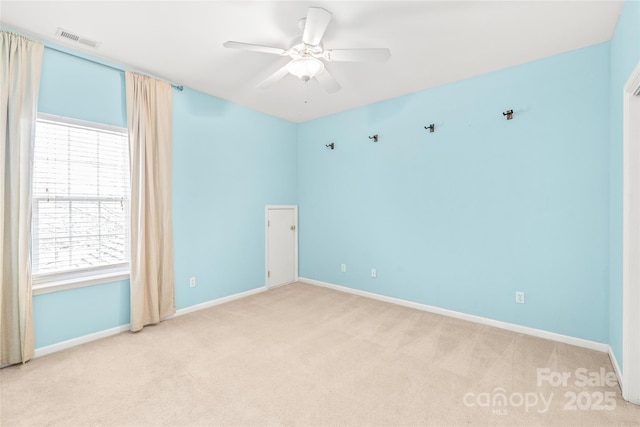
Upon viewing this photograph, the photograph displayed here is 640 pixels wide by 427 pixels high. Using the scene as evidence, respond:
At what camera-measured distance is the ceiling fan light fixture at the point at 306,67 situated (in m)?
2.36

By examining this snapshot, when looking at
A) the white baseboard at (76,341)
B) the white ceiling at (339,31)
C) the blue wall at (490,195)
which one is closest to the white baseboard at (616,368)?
the blue wall at (490,195)

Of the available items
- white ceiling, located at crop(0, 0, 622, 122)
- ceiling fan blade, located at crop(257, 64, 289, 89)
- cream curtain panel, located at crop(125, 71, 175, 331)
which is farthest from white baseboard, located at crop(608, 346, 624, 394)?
cream curtain panel, located at crop(125, 71, 175, 331)

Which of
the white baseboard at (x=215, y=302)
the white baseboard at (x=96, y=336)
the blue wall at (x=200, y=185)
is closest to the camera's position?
the white baseboard at (x=96, y=336)

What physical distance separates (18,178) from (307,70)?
A: 2.53 meters

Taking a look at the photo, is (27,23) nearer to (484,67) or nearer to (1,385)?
(1,385)

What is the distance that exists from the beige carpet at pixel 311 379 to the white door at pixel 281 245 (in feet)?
4.97

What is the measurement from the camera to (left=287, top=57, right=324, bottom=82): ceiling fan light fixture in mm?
2361

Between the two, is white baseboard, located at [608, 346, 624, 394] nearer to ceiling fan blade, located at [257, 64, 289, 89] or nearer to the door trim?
the door trim

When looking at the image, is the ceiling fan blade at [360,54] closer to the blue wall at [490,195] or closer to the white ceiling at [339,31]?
Answer: the white ceiling at [339,31]

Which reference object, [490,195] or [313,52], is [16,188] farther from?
[490,195]

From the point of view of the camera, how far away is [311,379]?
2217mm

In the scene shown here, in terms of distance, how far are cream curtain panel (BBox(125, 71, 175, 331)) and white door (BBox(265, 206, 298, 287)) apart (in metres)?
1.60

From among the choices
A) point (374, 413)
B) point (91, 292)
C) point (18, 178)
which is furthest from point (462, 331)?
point (18, 178)

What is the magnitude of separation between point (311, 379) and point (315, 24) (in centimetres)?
258
